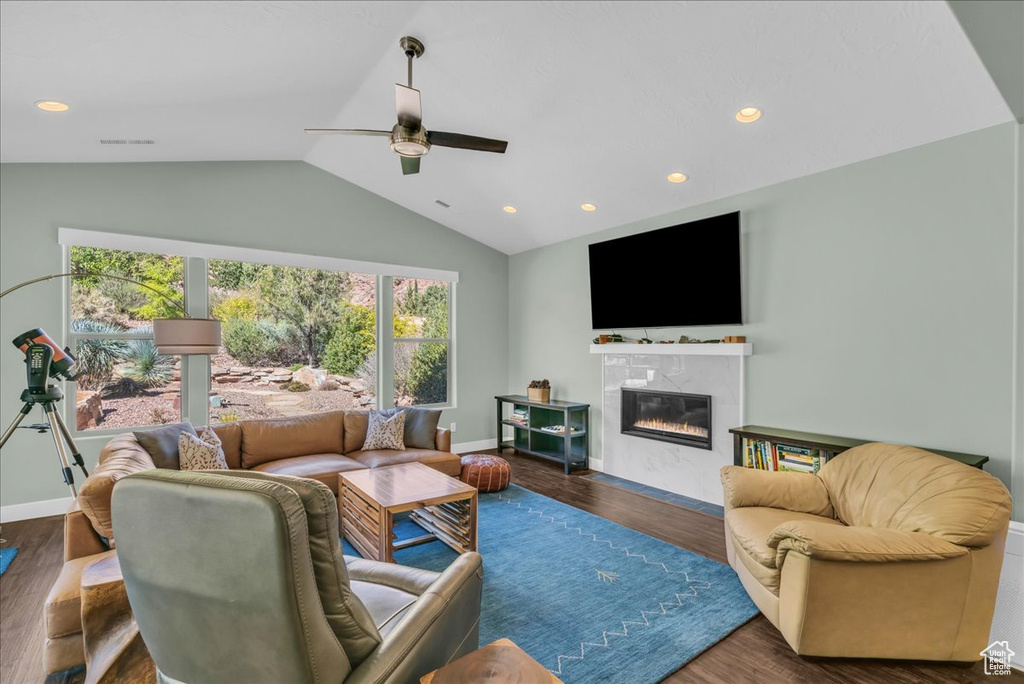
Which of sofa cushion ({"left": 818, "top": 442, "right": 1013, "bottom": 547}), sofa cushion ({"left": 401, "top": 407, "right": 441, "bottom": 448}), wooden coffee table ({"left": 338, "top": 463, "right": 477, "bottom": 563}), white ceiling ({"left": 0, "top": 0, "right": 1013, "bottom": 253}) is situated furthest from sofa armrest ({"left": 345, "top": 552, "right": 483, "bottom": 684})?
sofa cushion ({"left": 401, "top": 407, "right": 441, "bottom": 448})

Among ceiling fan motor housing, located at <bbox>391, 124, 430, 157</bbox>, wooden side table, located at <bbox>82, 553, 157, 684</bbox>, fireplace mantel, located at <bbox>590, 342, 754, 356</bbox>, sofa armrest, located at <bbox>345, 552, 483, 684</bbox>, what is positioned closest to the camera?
sofa armrest, located at <bbox>345, 552, 483, 684</bbox>

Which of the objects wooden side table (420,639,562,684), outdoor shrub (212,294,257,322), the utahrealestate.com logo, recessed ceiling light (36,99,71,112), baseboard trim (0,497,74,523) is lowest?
the utahrealestate.com logo

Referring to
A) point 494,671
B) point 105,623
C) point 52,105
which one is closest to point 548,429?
point 105,623

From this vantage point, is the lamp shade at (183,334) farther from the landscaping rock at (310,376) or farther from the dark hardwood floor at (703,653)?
the landscaping rock at (310,376)

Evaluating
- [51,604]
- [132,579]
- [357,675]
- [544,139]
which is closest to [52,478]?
[51,604]

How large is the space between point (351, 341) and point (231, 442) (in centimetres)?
170

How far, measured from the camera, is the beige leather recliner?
104 centimetres

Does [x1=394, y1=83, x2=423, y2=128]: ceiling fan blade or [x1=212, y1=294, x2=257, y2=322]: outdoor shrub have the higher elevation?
[x1=394, y1=83, x2=423, y2=128]: ceiling fan blade

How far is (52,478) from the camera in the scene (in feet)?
12.9

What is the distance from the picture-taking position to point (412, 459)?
426 centimetres

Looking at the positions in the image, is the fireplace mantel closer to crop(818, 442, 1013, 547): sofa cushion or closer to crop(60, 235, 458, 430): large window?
crop(818, 442, 1013, 547): sofa cushion

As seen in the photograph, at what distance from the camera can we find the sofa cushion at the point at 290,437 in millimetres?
4191

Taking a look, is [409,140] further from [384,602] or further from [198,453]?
[198,453]

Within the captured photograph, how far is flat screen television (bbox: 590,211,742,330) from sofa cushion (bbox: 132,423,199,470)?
12.6 ft
